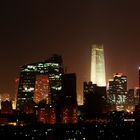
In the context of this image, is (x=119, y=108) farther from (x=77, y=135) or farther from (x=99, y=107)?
(x=77, y=135)

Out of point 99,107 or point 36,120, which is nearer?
point 36,120

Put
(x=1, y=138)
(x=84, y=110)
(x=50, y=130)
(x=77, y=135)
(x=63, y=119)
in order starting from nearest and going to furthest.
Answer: (x=1, y=138) < (x=77, y=135) < (x=50, y=130) < (x=63, y=119) < (x=84, y=110)

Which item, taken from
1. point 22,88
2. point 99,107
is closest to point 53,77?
point 22,88

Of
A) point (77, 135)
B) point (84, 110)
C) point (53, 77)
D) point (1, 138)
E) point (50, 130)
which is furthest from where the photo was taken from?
point (53, 77)

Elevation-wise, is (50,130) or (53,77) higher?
(53,77)

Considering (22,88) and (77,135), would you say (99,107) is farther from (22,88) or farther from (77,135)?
(77,135)

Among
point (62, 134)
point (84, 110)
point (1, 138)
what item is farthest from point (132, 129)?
point (84, 110)

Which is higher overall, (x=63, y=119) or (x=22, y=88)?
(x=22, y=88)

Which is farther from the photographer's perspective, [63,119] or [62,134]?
[63,119]

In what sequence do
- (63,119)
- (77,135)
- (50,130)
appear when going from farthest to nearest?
(63,119) < (50,130) < (77,135)
